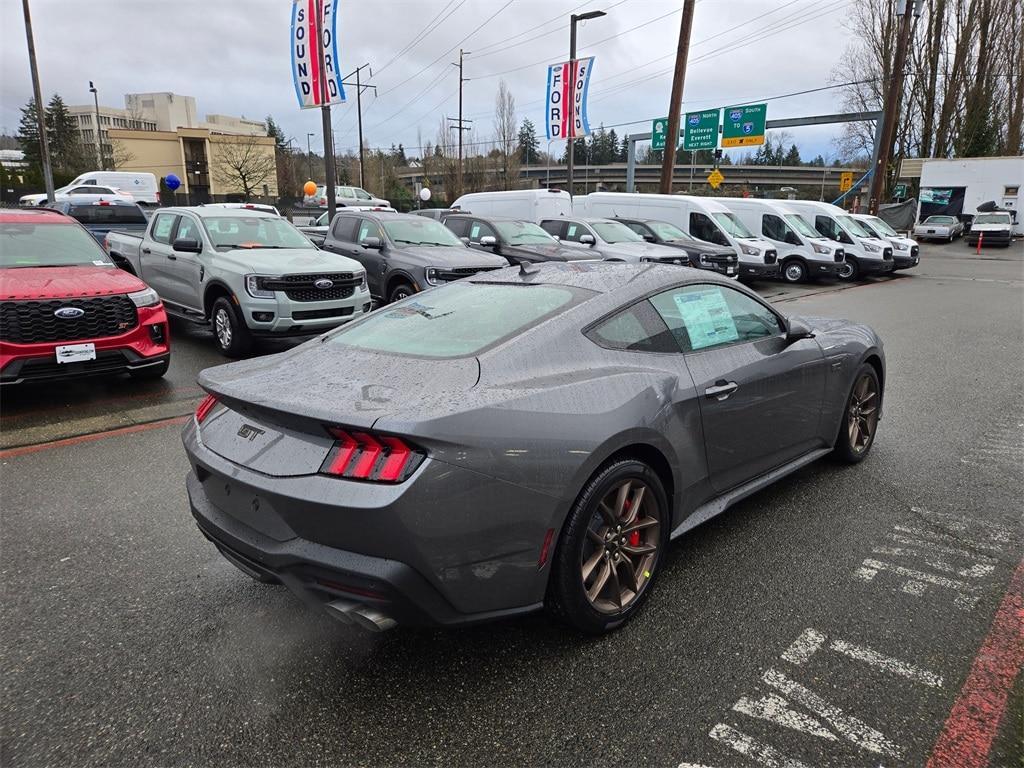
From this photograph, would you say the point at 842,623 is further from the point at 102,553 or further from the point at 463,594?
the point at 102,553

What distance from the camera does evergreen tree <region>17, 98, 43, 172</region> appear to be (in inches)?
2408

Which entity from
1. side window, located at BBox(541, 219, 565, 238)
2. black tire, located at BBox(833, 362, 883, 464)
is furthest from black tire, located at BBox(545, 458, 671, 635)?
side window, located at BBox(541, 219, 565, 238)

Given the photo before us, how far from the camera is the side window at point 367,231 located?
10.9 meters

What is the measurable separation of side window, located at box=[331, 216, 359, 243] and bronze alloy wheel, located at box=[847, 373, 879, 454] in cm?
859

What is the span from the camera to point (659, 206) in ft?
61.4

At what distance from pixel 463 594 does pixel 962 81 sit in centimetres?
5291

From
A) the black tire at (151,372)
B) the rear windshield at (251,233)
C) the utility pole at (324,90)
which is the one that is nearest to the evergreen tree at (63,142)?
the utility pole at (324,90)

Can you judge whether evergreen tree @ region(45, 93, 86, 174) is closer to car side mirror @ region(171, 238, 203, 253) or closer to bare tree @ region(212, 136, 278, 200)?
bare tree @ region(212, 136, 278, 200)

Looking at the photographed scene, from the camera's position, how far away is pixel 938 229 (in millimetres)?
35594

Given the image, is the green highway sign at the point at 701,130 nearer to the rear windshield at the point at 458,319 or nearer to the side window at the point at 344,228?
the side window at the point at 344,228

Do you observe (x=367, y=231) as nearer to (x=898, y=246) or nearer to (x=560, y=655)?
(x=560, y=655)

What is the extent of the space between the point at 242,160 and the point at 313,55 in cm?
4729

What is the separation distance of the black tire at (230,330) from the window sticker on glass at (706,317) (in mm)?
5814

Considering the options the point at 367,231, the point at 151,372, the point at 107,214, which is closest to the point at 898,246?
the point at 367,231
